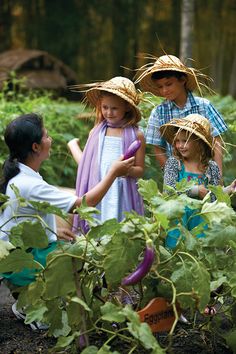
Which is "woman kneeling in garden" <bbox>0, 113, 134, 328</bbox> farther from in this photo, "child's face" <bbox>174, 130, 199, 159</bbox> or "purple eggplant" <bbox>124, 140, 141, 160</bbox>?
"child's face" <bbox>174, 130, 199, 159</bbox>

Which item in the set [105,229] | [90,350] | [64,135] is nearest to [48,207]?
[105,229]

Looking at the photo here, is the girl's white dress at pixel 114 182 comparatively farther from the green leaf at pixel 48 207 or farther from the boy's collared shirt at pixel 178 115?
the green leaf at pixel 48 207

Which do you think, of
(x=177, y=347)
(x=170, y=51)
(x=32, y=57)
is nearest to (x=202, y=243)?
(x=177, y=347)

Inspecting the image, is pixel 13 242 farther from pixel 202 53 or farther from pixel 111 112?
pixel 202 53

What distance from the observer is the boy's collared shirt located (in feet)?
12.1

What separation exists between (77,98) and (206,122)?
496 inches

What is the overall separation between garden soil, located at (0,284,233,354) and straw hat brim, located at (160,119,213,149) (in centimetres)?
85

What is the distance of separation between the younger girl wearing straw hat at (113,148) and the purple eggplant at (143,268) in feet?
3.91

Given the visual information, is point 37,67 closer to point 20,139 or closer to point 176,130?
point 176,130

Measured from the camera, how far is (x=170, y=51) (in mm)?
19578

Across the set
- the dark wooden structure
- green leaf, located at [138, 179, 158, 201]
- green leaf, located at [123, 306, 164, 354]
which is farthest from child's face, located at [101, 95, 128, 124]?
the dark wooden structure

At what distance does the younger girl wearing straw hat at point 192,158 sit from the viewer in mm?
3307

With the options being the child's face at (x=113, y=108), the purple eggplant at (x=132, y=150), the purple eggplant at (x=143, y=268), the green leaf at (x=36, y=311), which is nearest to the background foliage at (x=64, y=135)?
the child's face at (x=113, y=108)

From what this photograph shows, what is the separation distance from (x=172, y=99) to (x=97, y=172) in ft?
1.76
